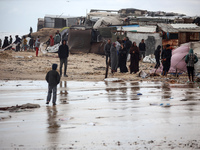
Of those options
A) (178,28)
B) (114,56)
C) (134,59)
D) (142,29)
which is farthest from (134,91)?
(142,29)

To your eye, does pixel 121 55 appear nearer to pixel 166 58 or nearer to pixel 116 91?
pixel 166 58

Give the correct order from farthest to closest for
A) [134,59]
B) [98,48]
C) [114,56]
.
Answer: [98,48] → [134,59] → [114,56]

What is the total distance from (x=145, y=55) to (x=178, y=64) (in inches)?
442

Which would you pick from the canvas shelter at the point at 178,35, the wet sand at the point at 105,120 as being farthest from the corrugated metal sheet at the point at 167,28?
the wet sand at the point at 105,120

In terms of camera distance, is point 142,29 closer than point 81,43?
Yes

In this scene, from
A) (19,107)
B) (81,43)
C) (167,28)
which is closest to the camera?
(19,107)

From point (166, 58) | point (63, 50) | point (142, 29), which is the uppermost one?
point (142, 29)

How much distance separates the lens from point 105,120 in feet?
25.6

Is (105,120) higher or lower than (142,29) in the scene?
lower

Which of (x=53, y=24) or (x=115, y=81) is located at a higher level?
(x=53, y=24)

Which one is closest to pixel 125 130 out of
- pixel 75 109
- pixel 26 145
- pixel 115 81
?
pixel 26 145

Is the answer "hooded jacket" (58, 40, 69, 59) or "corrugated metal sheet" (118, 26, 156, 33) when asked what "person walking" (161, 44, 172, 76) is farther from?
"corrugated metal sheet" (118, 26, 156, 33)

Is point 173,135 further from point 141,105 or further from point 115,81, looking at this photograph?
point 115,81

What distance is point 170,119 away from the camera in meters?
7.84
